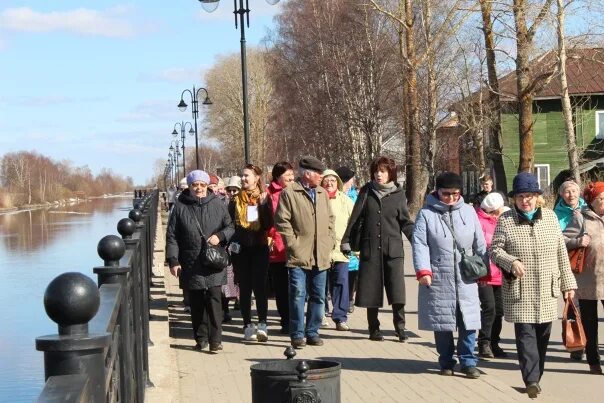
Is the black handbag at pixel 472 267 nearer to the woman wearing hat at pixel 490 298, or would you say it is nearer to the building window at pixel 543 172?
the woman wearing hat at pixel 490 298

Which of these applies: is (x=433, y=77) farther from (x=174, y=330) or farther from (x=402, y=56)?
(x=174, y=330)

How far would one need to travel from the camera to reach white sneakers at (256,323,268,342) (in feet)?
35.6

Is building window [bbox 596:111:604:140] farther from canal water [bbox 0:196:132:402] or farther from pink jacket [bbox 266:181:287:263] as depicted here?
pink jacket [bbox 266:181:287:263]

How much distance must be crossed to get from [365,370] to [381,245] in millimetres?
2061

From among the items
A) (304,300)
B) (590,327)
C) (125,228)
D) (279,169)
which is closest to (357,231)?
(304,300)

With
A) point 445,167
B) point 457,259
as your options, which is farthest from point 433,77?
point 457,259

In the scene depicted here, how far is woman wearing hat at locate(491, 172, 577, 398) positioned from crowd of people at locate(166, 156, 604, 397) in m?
0.01

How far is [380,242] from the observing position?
36.1 feet

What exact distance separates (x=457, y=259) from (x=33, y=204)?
148284 millimetres

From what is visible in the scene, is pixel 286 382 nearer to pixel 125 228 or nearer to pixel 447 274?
pixel 125 228

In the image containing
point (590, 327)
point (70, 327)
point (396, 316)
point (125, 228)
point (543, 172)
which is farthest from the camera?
point (543, 172)

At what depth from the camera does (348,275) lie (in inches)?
479

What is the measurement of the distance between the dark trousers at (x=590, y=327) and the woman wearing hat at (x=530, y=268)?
852mm

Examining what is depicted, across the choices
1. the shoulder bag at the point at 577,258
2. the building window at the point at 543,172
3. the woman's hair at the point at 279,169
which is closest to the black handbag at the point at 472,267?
the shoulder bag at the point at 577,258
